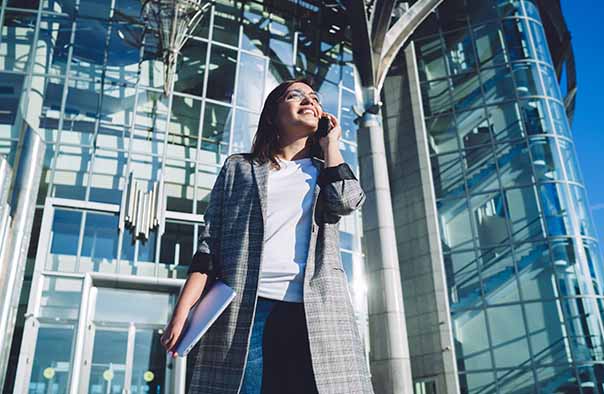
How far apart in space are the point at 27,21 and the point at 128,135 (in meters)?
4.35

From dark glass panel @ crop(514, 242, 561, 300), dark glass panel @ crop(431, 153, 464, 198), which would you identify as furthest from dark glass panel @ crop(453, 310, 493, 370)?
dark glass panel @ crop(431, 153, 464, 198)

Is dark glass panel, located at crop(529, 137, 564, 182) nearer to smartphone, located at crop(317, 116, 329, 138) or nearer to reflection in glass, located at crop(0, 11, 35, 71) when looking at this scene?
reflection in glass, located at crop(0, 11, 35, 71)

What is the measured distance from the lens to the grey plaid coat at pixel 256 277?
5.03 feet

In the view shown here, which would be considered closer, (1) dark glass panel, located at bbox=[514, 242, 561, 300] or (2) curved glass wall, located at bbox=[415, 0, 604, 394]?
(2) curved glass wall, located at bbox=[415, 0, 604, 394]

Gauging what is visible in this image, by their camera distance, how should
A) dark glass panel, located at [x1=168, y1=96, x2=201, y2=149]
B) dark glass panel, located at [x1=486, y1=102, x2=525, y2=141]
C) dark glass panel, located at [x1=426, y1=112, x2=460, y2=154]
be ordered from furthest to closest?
dark glass panel, located at [x1=426, y1=112, x2=460, y2=154] < dark glass panel, located at [x1=486, y1=102, x2=525, y2=141] < dark glass panel, located at [x1=168, y1=96, x2=201, y2=149]

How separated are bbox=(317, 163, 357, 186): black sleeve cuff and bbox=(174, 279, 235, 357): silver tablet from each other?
53cm

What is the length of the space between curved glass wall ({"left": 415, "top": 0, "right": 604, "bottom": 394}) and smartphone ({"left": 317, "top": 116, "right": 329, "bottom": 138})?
15.6m

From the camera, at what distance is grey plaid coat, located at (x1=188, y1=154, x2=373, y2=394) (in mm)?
1532

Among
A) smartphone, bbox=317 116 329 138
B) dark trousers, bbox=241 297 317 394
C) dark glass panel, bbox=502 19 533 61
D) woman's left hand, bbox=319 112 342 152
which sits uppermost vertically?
dark glass panel, bbox=502 19 533 61

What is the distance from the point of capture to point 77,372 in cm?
1166

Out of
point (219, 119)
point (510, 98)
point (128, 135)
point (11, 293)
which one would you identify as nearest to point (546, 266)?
point (510, 98)

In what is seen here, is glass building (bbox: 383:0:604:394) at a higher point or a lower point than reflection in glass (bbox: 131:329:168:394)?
higher

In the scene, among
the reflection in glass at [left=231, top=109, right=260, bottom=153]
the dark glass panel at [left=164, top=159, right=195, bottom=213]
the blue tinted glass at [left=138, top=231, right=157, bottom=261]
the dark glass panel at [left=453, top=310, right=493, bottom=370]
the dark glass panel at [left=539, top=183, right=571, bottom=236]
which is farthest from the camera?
the dark glass panel at [left=539, top=183, right=571, bottom=236]

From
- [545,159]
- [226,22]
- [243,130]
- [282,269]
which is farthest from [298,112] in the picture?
[545,159]
